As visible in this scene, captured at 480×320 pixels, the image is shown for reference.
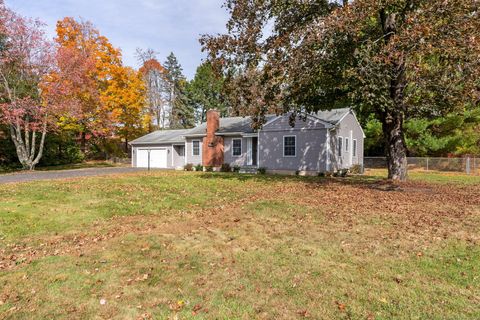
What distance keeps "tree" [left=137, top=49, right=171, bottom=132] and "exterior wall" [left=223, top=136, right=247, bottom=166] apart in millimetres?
21955

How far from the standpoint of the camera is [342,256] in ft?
17.8

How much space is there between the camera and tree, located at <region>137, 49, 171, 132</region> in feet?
150

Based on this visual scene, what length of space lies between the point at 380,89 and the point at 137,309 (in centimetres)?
1098

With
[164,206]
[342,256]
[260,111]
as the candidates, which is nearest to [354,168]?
[260,111]

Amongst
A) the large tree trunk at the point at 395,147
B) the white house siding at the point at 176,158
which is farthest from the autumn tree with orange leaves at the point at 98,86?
the large tree trunk at the point at 395,147

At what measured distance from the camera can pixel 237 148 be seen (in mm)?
24438

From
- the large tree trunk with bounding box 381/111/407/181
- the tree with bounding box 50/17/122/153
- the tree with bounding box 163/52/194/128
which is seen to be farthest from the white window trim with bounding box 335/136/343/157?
the tree with bounding box 163/52/194/128

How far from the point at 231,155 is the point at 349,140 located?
357 inches

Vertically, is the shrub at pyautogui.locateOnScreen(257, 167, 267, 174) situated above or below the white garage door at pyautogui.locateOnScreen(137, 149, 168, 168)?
below

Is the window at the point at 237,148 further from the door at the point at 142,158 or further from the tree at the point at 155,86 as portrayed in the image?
the tree at the point at 155,86

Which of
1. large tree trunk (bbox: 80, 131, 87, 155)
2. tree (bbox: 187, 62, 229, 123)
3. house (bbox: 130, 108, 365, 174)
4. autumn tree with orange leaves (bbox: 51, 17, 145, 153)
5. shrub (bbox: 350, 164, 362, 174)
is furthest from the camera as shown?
tree (bbox: 187, 62, 229, 123)

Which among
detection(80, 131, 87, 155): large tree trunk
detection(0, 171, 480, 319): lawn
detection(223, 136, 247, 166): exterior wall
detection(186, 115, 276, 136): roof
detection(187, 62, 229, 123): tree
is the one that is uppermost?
detection(187, 62, 229, 123): tree

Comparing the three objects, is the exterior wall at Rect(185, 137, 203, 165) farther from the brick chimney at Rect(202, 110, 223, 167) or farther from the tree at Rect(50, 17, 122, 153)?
the tree at Rect(50, 17, 122, 153)

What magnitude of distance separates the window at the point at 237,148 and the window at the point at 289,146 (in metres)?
4.12
